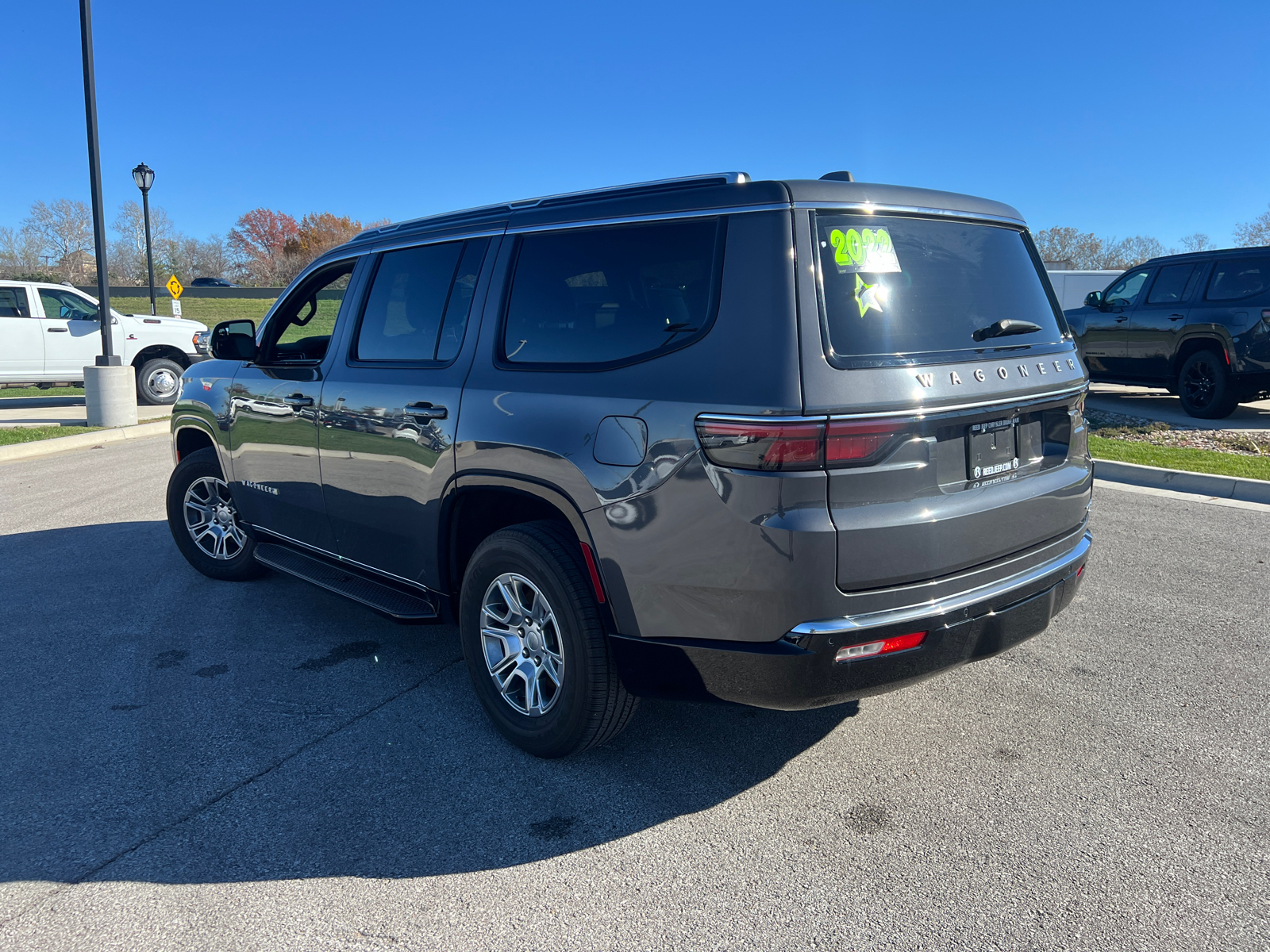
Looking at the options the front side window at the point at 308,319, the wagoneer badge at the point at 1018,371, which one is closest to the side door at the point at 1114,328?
the wagoneer badge at the point at 1018,371

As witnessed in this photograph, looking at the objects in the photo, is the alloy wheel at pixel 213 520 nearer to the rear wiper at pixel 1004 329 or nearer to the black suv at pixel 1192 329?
Answer: the rear wiper at pixel 1004 329

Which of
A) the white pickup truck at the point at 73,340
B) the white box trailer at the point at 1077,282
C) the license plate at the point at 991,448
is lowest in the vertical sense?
the license plate at the point at 991,448

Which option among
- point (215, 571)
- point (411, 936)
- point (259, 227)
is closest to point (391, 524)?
point (411, 936)

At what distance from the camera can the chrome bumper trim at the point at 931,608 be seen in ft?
8.31

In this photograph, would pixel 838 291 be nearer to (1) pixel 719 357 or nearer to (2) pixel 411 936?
(1) pixel 719 357

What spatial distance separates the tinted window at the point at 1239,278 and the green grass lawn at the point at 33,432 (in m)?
14.5

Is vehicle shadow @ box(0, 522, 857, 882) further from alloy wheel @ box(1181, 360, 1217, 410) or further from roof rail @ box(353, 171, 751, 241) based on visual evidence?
alloy wheel @ box(1181, 360, 1217, 410)

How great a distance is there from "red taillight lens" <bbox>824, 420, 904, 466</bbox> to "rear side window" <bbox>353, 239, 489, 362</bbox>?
5.55 feet

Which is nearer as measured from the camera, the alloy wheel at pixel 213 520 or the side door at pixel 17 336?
the alloy wheel at pixel 213 520

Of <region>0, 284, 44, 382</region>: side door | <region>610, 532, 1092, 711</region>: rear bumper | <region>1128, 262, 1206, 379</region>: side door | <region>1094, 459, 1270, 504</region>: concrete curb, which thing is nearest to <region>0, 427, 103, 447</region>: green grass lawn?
<region>0, 284, 44, 382</region>: side door

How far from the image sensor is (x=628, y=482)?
275 centimetres

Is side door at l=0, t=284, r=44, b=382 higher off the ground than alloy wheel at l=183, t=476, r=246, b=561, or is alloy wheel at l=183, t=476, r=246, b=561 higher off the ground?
side door at l=0, t=284, r=44, b=382

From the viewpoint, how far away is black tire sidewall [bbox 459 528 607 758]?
2.96m

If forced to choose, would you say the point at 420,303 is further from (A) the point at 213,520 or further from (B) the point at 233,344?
(A) the point at 213,520
